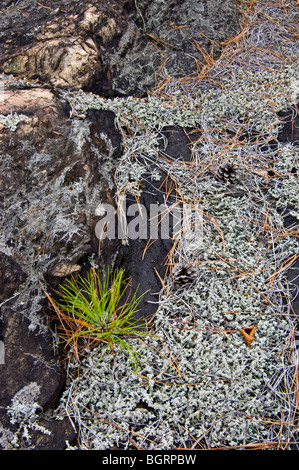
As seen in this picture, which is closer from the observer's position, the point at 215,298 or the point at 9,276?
the point at 9,276

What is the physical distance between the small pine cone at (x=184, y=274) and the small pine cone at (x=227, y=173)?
2.74 ft

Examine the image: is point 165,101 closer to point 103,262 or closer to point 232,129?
point 232,129

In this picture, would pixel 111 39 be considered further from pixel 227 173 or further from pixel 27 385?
pixel 27 385

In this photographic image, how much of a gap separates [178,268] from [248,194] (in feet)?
2.93

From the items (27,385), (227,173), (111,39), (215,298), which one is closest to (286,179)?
(227,173)

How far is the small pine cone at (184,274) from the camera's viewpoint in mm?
2318

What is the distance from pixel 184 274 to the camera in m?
2.32

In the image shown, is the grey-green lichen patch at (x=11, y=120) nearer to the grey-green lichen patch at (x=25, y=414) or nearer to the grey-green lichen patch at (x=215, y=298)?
the grey-green lichen patch at (x=215, y=298)

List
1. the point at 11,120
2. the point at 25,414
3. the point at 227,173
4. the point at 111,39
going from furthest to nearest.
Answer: the point at 111,39 → the point at 227,173 → the point at 11,120 → the point at 25,414

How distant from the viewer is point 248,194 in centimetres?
277

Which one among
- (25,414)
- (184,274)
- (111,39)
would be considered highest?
(111,39)

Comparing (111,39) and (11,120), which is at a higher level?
(111,39)

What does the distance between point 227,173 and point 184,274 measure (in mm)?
933

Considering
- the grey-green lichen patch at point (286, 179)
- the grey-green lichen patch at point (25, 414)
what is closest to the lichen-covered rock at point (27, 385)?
Result: the grey-green lichen patch at point (25, 414)
